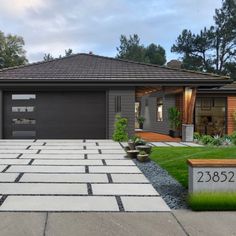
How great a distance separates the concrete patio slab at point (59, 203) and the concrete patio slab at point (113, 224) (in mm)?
302

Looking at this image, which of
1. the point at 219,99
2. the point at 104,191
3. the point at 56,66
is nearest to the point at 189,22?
the point at 219,99

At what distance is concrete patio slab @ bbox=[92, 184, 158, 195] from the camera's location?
629cm

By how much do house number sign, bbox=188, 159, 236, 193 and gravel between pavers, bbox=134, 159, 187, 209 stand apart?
1.15 feet

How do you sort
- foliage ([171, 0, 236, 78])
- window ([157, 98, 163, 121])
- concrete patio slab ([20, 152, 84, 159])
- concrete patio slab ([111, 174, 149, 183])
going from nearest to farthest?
concrete patio slab ([111, 174, 149, 183]) → concrete patio slab ([20, 152, 84, 159]) → window ([157, 98, 163, 121]) → foliage ([171, 0, 236, 78])

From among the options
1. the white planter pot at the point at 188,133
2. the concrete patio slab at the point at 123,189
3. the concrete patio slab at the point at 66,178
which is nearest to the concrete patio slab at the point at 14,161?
the concrete patio slab at the point at 66,178

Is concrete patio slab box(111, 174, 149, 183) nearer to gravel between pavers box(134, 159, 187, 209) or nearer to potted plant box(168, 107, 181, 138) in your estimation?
gravel between pavers box(134, 159, 187, 209)

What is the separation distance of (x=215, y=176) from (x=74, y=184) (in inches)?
108

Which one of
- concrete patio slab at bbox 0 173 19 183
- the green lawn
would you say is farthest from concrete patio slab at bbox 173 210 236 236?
concrete patio slab at bbox 0 173 19 183

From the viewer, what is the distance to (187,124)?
53.3ft

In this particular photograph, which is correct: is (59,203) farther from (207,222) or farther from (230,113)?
(230,113)

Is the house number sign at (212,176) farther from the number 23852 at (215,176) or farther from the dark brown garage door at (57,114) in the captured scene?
the dark brown garage door at (57,114)

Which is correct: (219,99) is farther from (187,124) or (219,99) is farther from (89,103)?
(89,103)

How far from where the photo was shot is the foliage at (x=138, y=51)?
55.9 meters

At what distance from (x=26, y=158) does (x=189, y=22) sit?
3843 cm
